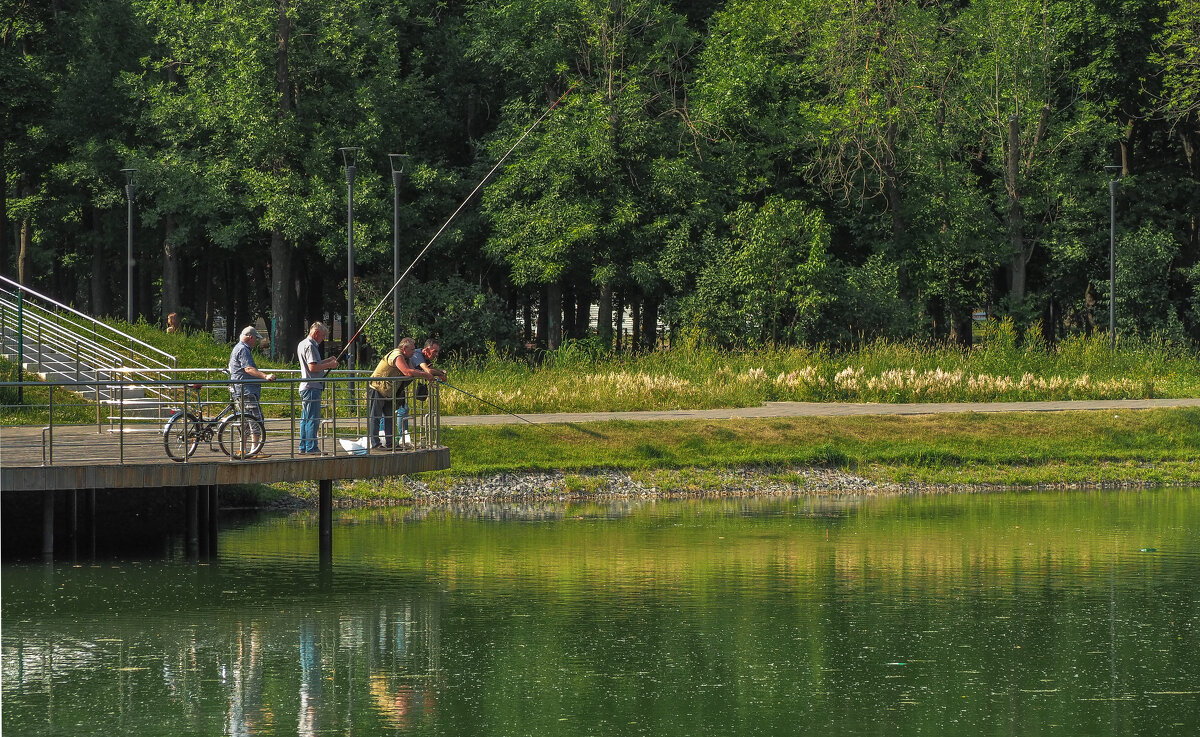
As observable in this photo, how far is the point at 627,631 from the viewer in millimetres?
16156

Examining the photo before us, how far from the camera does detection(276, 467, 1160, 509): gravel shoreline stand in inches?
1083

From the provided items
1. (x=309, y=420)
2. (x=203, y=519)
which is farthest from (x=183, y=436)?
(x=203, y=519)

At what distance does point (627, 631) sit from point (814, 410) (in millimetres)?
17892

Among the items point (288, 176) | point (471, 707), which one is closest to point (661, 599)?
point (471, 707)

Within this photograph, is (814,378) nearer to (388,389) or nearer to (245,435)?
(388,389)

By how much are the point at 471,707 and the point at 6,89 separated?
4476 cm

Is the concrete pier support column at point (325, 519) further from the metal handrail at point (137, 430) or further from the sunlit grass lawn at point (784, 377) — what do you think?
the sunlit grass lawn at point (784, 377)

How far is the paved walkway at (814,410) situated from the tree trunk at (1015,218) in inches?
776

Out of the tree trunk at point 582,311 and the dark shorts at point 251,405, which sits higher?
the tree trunk at point 582,311

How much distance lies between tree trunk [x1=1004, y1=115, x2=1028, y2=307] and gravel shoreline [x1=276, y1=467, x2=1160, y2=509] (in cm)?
2679

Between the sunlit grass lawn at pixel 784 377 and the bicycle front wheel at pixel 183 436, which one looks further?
the sunlit grass lawn at pixel 784 377

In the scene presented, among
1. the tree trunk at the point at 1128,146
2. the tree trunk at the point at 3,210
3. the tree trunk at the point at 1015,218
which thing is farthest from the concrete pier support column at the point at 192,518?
the tree trunk at the point at 1128,146

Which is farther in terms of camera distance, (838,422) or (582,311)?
(582,311)

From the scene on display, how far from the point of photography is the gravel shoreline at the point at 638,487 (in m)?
27.5
